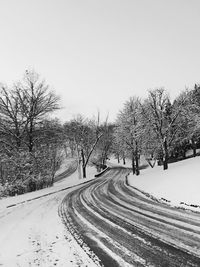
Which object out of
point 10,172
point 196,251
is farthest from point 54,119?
point 196,251

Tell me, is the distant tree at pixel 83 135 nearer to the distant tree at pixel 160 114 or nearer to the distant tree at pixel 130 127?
the distant tree at pixel 130 127

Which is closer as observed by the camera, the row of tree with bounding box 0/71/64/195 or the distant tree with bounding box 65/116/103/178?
the row of tree with bounding box 0/71/64/195

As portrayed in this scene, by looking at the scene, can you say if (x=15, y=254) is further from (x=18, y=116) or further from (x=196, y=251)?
(x=18, y=116)

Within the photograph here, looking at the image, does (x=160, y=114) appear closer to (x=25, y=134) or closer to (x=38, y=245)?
(x=25, y=134)

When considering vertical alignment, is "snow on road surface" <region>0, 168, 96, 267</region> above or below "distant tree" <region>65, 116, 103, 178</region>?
below

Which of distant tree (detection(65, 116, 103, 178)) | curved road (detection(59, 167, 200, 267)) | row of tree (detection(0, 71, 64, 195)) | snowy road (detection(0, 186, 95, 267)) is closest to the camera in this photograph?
curved road (detection(59, 167, 200, 267))

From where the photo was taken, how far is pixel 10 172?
70.9 feet

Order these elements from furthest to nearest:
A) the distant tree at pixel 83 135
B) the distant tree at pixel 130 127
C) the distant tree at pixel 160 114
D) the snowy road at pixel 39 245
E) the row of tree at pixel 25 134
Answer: the distant tree at pixel 83 135
the distant tree at pixel 130 127
the distant tree at pixel 160 114
the row of tree at pixel 25 134
the snowy road at pixel 39 245

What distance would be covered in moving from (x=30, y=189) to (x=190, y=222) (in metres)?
19.5

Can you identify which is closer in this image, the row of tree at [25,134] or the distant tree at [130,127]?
the row of tree at [25,134]

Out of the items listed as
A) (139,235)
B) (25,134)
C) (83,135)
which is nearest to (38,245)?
(139,235)

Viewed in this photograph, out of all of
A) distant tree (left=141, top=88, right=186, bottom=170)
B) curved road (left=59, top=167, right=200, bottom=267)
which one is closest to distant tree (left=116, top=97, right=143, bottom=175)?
distant tree (left=141, top=88, right=186, bottom=170)

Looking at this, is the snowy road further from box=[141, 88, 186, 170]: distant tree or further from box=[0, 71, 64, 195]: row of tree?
box=[141, 88, 186, 170]: distant tree

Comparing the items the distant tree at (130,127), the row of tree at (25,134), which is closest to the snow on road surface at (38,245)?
the row of tree at (25,134)
